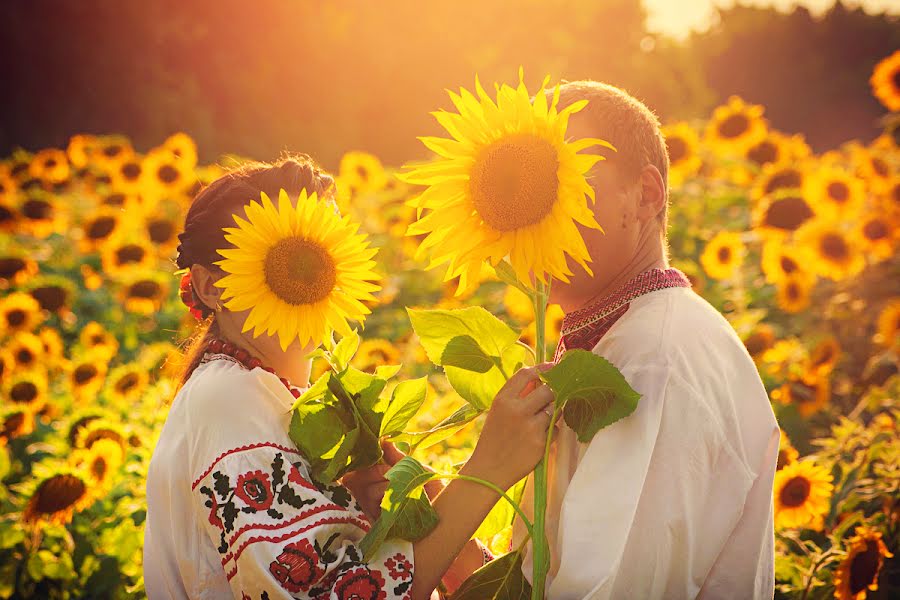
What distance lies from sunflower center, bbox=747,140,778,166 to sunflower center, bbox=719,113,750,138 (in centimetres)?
18

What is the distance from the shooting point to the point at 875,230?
494cm

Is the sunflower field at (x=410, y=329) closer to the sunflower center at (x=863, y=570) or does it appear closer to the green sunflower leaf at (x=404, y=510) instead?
the sunflower center at (x=863, y=570)

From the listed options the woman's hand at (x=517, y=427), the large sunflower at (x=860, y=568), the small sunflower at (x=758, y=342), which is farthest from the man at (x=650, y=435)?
the small sunflower at (x=758, y=342)

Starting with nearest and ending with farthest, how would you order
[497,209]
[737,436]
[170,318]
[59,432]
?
[497,209]
[737,436]
[59,432]
[170,318]

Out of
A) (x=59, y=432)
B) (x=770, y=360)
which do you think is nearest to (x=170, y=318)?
(x=59, y=432)

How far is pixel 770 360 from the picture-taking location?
4.24 metres

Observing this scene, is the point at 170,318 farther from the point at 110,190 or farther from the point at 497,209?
the point at 497,209

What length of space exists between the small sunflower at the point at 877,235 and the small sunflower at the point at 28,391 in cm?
486

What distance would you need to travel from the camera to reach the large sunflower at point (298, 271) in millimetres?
1923

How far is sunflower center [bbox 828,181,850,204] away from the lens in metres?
Result: 5.28

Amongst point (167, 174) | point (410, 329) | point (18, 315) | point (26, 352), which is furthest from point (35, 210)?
point (410, 329)

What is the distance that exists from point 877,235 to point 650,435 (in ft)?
12.8

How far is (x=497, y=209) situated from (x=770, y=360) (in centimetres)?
305

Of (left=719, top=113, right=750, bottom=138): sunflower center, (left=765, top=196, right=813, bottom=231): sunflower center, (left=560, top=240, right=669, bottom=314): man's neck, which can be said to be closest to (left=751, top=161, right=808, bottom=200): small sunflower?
(left=765, top=196, right=813, bottom=231): sunflower center
